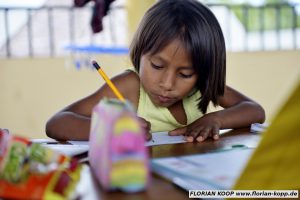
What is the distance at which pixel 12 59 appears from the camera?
3350 mm

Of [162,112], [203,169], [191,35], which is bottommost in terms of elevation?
[162,112]

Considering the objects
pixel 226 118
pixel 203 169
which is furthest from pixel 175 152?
pixel 226 118

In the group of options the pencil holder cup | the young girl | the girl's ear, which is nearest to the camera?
the pencil holder cup

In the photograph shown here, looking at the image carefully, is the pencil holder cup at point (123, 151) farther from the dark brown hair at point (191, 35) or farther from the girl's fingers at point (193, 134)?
the dark brown hair at point (191, 35)

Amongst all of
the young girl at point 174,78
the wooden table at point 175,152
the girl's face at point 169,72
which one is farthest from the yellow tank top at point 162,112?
the wooden table at point 175,152

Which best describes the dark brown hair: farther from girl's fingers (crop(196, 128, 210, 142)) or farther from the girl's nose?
girl's fingers (crop(196, 128, 210, 142))

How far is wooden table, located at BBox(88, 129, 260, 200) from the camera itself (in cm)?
44

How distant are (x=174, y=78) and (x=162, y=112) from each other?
22 centimetres

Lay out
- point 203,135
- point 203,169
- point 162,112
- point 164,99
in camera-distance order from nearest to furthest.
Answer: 1. point 203,169
2. point 203,135
3. point 164,99
4. point 162,112

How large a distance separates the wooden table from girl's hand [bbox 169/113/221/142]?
0.02 metres

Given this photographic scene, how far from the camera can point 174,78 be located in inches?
36.2

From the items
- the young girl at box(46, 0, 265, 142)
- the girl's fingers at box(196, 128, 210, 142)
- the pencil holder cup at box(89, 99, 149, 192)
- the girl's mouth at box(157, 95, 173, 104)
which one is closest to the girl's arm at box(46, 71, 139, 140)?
the young girl at box(46, 0, 265, 142)

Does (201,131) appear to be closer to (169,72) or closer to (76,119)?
(169,72)

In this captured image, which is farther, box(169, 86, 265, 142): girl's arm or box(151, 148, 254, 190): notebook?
box(169, 86, 265, 142): girl's arm
